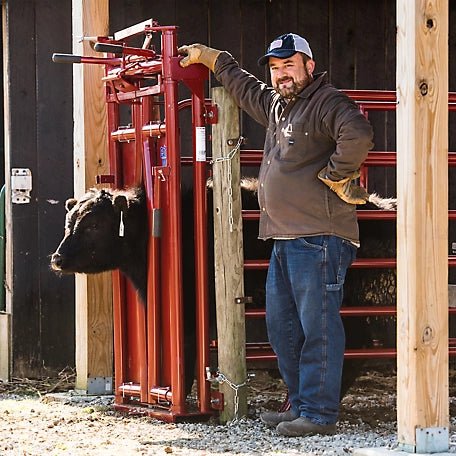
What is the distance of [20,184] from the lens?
809 cm

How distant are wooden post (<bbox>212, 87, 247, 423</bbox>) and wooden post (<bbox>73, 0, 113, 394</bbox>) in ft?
4.41

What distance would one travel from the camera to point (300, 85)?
5660 mm

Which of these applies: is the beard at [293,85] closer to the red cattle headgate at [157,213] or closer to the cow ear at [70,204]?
the red cattle headgate at [157,213]

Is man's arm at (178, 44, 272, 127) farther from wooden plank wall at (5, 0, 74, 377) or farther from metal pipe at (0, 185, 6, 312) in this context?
metal pipe at (0, 185, 6, 312)

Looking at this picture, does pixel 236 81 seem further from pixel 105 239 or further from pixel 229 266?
pixel 105 239

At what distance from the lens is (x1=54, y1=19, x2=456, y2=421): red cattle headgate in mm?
6137

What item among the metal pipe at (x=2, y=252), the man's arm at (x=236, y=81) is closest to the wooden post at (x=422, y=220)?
the man's arm at (x=236, y=81)

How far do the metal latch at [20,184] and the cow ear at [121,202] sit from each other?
6.28ft

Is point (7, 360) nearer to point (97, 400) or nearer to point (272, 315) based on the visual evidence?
point (97, 400)

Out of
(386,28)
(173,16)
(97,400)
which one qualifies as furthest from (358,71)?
(97,400)

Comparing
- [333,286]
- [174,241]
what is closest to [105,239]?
[174,241]

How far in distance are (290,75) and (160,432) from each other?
2.14m

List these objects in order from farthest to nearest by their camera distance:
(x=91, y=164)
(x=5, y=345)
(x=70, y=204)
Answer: (x=5, y=345) < (x=91, y=164) < (x=70, y=204)

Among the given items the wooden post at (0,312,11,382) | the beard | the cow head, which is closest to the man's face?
the beard
